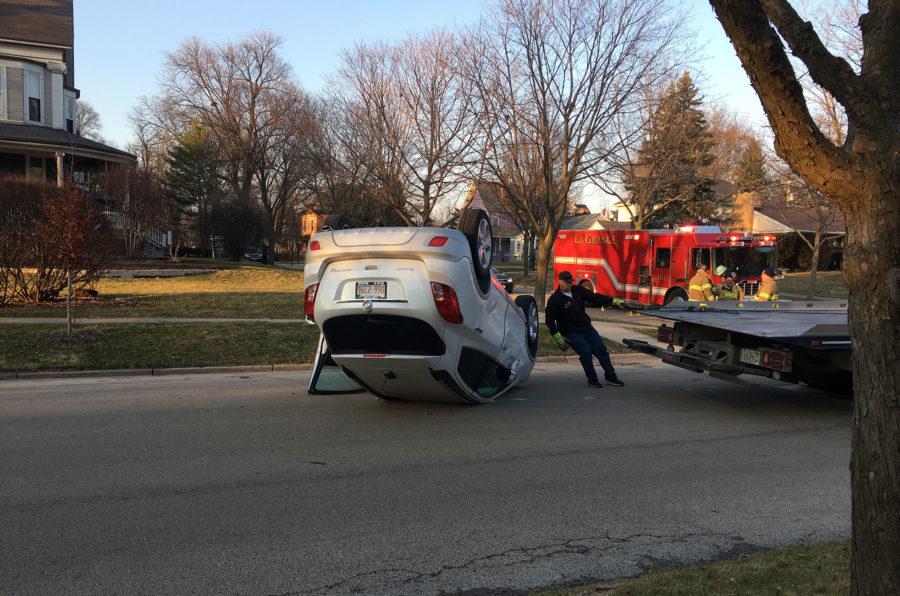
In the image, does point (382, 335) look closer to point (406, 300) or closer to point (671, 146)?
point (406, 300)

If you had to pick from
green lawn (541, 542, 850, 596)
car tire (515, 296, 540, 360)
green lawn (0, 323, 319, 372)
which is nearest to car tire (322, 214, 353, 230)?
car tire (515, 296, 540, 360)

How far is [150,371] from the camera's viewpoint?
1128cm

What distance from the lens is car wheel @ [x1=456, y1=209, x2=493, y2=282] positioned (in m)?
6.97

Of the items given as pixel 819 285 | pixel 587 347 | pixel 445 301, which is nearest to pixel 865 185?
pixel 445 301

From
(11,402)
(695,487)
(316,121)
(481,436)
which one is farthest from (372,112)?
(695,487)

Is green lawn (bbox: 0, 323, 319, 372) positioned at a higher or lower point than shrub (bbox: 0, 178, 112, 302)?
lower

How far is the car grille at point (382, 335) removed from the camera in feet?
21.8

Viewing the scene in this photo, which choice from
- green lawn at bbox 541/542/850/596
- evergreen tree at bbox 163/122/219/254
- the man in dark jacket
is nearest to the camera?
green lawn at bbox 541/542/850/596

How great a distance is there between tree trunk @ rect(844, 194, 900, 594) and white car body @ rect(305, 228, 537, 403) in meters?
4.07

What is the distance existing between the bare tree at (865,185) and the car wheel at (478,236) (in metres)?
4.06

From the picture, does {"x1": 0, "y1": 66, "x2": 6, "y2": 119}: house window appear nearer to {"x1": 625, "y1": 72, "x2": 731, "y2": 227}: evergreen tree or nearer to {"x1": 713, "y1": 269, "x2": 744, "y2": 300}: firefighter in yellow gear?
{"x1": 625, "y1": 72, "x2": 731, "y2": 227}: evergreen tree

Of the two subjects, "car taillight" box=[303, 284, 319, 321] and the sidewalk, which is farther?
the sidewalk

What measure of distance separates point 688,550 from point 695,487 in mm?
1319

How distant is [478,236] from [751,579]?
4.13 metres
